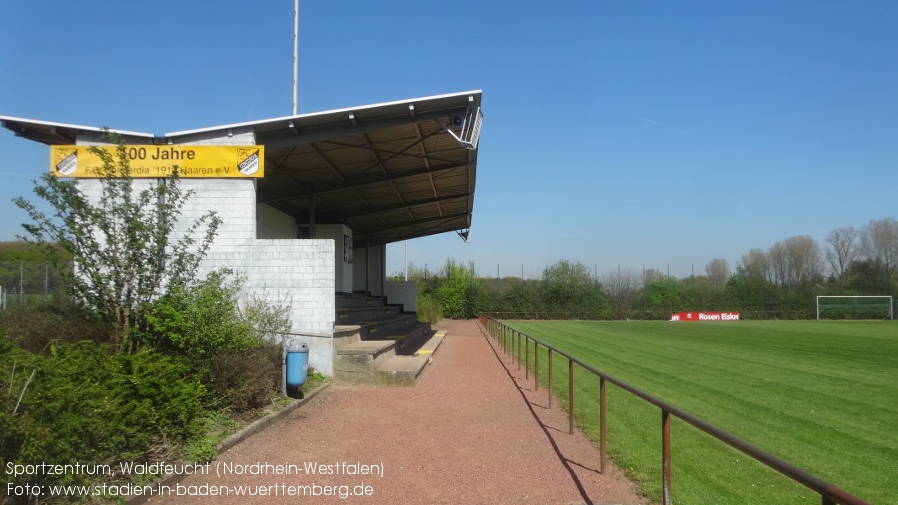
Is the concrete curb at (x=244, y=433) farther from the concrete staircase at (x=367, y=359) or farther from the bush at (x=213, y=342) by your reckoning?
the concrete staircase at (x=367, y=359)

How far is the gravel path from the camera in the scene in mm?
5797

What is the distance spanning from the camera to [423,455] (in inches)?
282


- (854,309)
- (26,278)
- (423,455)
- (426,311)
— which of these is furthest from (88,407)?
(854,309)

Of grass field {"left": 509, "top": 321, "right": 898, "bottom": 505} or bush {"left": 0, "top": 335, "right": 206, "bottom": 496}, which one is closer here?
bush {"left": 0, "top": 335, "right": 206, "bottom": 496}

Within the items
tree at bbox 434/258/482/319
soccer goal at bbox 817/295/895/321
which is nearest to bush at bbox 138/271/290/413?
tree at bbox 434/258/482/319

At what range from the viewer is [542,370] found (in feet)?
49.9

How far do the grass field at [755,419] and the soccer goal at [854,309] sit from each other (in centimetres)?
4007

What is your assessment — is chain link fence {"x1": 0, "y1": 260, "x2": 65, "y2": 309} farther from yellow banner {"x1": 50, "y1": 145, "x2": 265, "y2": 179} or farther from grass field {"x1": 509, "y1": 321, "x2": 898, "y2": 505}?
grass field {"x1": 509, "y1": 321, "x2": 898, "y2": 505}

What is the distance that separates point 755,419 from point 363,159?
9606mm

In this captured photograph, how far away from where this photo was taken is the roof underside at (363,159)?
37.8 feet

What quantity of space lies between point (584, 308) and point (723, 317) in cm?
1123

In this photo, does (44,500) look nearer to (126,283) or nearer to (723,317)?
(126,283)

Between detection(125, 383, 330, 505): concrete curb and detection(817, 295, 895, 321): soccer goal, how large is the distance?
54.2m

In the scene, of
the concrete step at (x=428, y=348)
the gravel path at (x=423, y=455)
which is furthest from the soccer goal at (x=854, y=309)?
the gravel path at (x=423, y=455)
